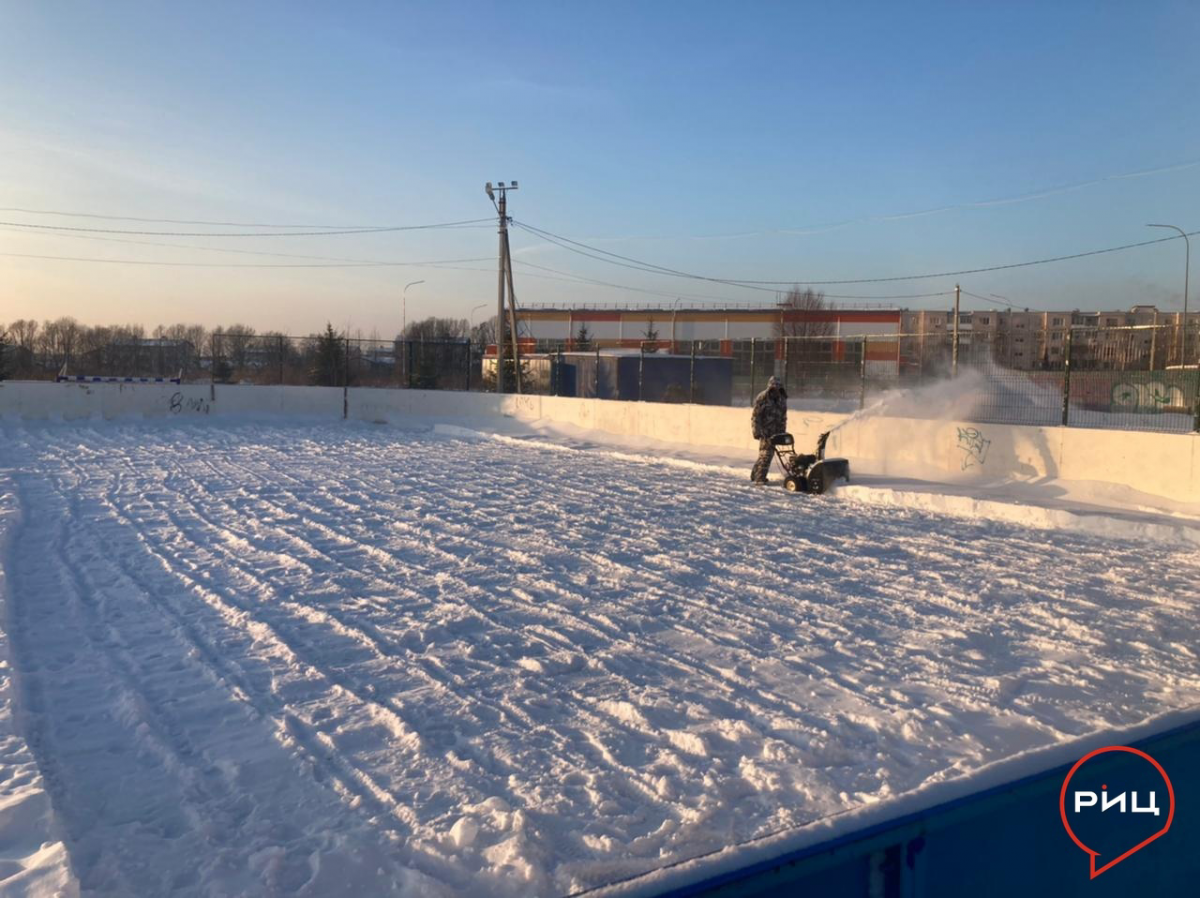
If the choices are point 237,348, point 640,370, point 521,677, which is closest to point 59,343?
point 237,348

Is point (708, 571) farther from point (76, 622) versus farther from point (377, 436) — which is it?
point (377, 436)

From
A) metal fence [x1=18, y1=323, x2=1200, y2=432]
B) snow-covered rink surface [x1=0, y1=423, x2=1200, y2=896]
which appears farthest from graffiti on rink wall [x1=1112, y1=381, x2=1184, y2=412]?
snow-covered rink surface [x1=0, y1=423, x2=1200, y2=896]

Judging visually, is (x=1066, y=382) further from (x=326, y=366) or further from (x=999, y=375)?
(x=326, y=366)

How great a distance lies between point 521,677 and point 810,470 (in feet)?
33.6

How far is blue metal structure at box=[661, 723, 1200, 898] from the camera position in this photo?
6.91 ft

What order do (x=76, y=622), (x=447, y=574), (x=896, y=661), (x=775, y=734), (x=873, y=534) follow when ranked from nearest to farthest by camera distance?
(x=775, y=734)
(x=896, y=661)
(x=76, y=622)
(x=447, y=574)
(x=873, y=534)

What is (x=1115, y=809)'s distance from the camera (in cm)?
252

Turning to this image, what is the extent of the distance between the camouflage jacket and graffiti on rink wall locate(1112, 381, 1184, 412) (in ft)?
18.2

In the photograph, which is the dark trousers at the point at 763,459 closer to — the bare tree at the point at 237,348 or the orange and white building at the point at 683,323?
the bare tree at the point at 237,348

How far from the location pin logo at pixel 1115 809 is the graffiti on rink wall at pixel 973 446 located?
14625mm

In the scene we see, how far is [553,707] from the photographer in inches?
224

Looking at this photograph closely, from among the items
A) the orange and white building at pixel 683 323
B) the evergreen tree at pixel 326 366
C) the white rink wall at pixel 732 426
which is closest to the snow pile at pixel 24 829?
the white rink wall at pixel 732 426

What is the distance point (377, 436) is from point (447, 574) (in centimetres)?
1741

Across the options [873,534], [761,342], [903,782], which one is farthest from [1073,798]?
[761,342]
